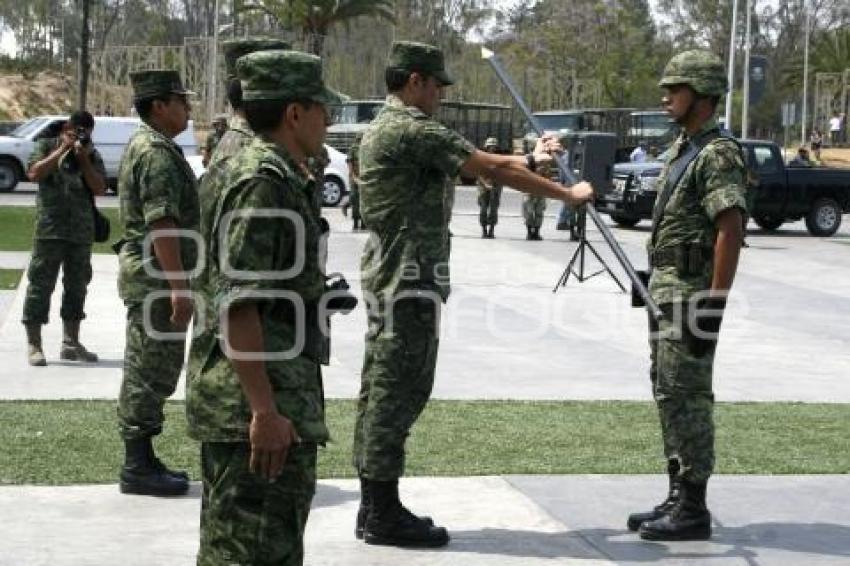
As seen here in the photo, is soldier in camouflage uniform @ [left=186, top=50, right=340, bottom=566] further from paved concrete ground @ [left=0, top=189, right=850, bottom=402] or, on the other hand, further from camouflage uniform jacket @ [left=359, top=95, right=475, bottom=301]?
paved concrete ground @ [left=0, top=189, right=850, bottom=402]

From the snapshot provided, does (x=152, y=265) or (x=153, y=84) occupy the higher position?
(x=153, y=84)

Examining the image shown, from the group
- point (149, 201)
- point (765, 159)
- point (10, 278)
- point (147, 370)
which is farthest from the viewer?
point (765, 159)

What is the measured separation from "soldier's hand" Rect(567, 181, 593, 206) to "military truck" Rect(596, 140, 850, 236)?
2002 centimetres

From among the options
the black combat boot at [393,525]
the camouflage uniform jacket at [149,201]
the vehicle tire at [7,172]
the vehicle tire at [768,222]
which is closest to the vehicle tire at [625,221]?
the vehicle tire at [768,222]

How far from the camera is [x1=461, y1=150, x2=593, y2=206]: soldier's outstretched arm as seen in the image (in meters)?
5.54

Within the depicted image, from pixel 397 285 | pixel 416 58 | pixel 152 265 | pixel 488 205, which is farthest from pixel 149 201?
Answer: pixel 488 205

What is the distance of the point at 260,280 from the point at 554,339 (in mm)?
8455

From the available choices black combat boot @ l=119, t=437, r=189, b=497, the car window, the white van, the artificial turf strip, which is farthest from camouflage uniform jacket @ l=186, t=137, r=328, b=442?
the white van

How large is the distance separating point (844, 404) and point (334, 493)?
4.14 meters

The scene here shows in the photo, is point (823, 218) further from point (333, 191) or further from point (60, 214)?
point (60, 214)

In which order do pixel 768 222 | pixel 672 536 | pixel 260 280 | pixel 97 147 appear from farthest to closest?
1. pixel 97 147
2. pixel 768 222
3. pixel 672 536
4. pixel 260 280

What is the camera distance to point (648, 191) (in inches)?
980

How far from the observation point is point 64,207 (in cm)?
994

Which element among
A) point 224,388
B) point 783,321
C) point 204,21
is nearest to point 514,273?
point 783,321
